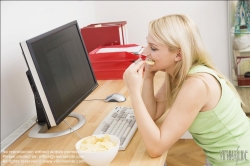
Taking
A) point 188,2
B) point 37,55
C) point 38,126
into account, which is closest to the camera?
point 37,55

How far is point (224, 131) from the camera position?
1.38 meters

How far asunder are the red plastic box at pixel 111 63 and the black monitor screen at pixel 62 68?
425mm

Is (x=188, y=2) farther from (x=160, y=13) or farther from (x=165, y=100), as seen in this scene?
(x=165, y=100)

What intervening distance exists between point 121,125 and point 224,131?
1.33ft

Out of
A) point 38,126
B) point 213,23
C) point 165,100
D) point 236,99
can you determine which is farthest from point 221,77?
point 213,23

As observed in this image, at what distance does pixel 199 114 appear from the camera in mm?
1367

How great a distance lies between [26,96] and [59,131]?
319 mm

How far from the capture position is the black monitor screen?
137 cm

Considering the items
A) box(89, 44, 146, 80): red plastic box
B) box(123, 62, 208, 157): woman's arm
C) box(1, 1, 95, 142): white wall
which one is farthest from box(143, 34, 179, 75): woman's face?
box(89, 44, 146, 80): red plastic box

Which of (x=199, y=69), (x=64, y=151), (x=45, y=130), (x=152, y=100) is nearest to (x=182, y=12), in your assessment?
(x=152, y=100)

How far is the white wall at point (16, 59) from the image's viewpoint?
1.59 meters

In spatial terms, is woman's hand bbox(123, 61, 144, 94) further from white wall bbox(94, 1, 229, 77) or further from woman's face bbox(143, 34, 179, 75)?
white wall bbox(94, 1, 229, 77)

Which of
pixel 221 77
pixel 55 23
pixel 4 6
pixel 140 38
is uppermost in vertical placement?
pixel 4 6

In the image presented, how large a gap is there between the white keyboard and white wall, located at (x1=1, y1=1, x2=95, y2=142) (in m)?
0.41
